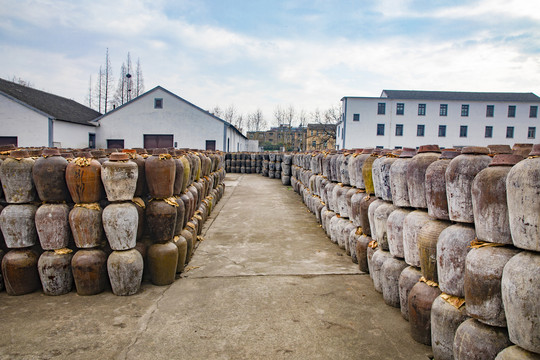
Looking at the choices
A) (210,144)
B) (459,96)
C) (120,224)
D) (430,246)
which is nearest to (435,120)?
(459,96)

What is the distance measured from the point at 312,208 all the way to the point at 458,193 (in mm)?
6829

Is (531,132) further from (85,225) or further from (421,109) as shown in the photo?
(85,225)

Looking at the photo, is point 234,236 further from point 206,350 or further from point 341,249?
point 206,350

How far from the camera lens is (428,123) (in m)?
43.3

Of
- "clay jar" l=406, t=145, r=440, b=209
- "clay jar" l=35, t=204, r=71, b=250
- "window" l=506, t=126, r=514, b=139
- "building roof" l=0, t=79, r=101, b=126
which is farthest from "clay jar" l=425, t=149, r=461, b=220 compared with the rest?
"window" l=506, t=126, r=514, b=139

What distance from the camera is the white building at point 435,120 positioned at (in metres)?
42.2

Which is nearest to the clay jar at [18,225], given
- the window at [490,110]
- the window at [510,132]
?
the window at [490,110]

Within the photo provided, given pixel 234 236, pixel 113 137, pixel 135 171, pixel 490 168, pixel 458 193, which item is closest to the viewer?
pixel 490 168

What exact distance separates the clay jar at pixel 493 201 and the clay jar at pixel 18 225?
14.9 ft

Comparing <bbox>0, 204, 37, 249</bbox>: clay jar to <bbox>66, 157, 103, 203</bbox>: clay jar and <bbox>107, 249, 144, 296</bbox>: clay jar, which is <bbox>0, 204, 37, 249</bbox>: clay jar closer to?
<bbox>66, 157, 103, 203</bbox>: clay jar

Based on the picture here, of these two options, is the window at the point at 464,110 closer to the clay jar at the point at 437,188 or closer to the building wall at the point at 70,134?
the building wall at the point at 70,134

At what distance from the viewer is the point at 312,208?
9484mm

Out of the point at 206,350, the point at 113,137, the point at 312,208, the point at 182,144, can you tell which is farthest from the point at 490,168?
the point at 113,137

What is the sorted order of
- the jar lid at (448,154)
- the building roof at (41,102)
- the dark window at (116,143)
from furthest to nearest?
the dark window at (116,143) → the building roof at (41,102) → the jar lid at (448,154)
